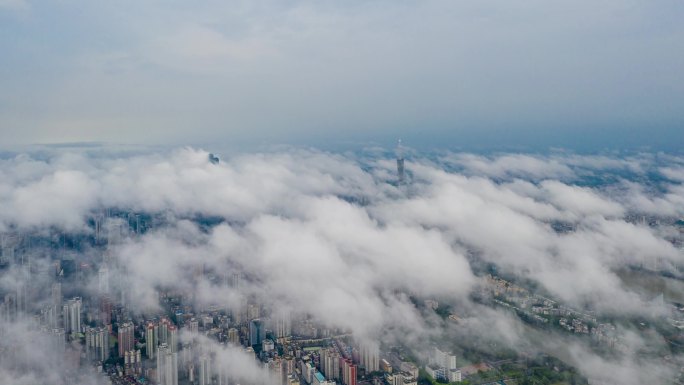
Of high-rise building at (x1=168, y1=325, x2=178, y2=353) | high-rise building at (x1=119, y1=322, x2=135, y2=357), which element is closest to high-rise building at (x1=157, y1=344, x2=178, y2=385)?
high-rise building at (x1=168, y1=325, x2=178, y2=353)

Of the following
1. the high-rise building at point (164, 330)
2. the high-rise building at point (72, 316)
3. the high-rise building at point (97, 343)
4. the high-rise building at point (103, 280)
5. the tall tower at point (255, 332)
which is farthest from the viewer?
the high-rise building at point (103, 280)

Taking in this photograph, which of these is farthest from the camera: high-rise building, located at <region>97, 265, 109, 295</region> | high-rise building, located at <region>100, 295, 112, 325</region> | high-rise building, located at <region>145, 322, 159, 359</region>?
high-rise building, located at <region>97, 265, 109, 295</region>

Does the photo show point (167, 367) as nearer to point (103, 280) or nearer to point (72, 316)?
point (72, 316)

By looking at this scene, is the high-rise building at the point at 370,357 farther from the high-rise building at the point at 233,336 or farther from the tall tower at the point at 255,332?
the high-rise building at the point at 233,336

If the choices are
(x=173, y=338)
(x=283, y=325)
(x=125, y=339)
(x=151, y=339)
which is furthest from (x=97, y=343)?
(x=283, y=325)

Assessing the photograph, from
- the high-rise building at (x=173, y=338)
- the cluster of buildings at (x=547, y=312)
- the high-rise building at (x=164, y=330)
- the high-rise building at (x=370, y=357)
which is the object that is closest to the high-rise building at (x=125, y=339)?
the high-rise building at (x=164, y=330)

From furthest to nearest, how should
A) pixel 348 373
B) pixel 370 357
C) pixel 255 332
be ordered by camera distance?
pixel 255 332 → pixel 370 357 → pixel 348 373

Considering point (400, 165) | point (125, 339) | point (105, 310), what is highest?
point (400, 165)

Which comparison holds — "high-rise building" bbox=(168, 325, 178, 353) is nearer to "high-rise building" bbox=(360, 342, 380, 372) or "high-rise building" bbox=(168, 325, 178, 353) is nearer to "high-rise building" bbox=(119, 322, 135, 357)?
"high-rise building" bbox=(119, 322, 135, 357)

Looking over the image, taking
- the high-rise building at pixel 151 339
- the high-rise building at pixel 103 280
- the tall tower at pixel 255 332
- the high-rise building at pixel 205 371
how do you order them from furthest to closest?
the high-rise building at pixel 103 280, the tall tower at pixel 255 332, the high-rise building at pixel 151 339, the high-rise building at pixel 205 371

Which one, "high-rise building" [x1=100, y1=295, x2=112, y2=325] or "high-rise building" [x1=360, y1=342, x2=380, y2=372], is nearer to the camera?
"high-rise building" [x1=360, y1=342, x2=380, y2=372]
